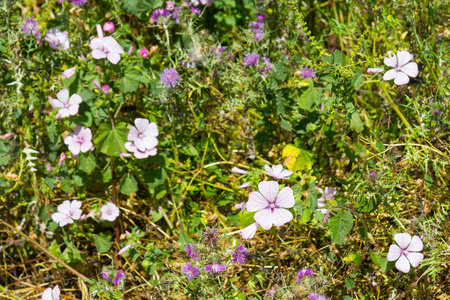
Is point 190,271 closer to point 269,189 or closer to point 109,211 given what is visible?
point 269,189

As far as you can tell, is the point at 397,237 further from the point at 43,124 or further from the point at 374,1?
the point at 43,124

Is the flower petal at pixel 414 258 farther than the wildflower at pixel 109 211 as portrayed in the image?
No

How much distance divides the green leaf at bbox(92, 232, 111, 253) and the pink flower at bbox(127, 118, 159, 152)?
0.49 m

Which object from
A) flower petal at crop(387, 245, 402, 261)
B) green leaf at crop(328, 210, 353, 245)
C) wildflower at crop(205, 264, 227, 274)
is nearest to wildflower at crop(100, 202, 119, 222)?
wildflower at crop(205, 264, 227, 274)

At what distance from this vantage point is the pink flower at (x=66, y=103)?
2.04m

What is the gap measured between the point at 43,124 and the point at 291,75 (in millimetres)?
1427

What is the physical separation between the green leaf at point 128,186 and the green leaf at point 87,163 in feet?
0.53

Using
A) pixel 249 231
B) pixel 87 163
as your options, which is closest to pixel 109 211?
pixel 87 163

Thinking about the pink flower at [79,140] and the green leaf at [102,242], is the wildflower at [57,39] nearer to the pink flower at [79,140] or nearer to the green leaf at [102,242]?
the pink flower at [79,140]

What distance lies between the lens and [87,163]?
7.00 feet

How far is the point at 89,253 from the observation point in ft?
7.88

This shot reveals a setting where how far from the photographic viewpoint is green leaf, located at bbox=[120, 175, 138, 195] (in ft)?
7.11

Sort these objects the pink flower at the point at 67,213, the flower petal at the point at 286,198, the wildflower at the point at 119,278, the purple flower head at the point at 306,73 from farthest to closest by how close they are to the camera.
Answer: the purple flower head at the point at 306,73 → the pink flower at the point at 67,213 → the wildflower at the point at 119,278 → the flower petal at the point at 286,198

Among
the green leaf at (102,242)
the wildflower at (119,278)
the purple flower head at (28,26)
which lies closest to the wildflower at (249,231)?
the wildflower at (119,278)
